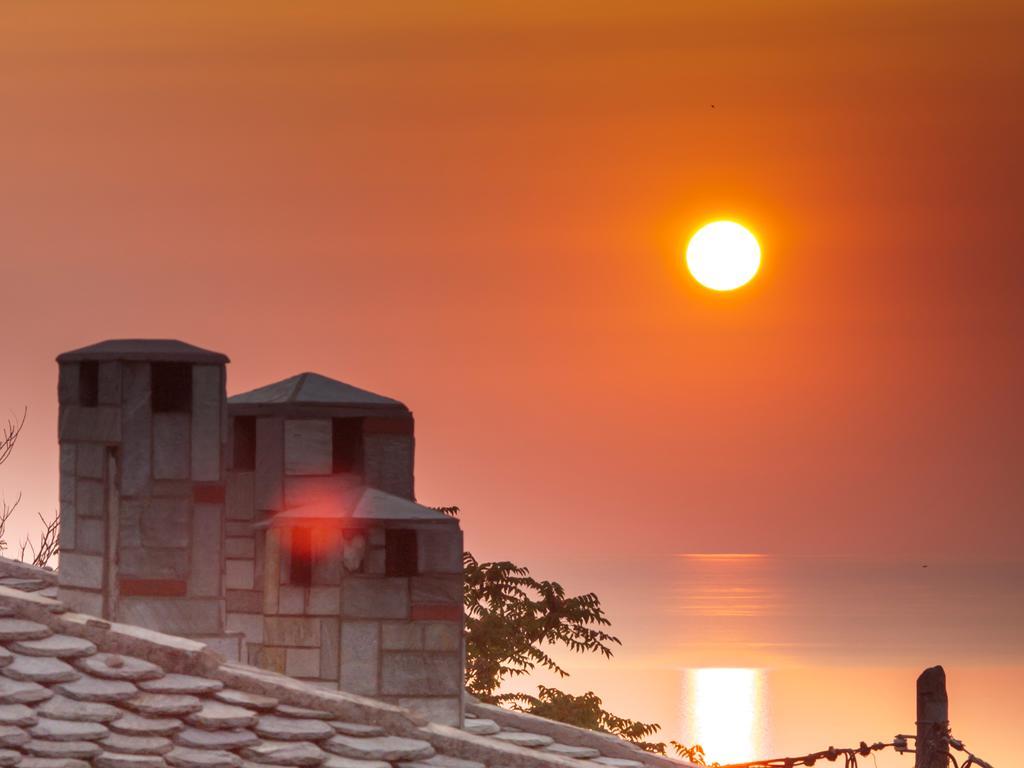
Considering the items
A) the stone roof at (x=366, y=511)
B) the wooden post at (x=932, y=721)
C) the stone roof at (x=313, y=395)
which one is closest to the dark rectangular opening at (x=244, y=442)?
the stone roof at (x=313, y=395)

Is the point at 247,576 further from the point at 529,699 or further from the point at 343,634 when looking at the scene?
the point at 529,699

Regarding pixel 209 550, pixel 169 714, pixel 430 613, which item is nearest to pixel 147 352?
pixel 209 550

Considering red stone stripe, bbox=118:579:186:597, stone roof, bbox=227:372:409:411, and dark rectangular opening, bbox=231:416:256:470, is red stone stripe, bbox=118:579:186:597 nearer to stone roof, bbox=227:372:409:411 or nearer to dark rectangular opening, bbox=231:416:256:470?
dark rectangular opening, bbox=231:416:256:470

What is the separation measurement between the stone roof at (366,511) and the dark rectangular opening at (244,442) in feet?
3.01

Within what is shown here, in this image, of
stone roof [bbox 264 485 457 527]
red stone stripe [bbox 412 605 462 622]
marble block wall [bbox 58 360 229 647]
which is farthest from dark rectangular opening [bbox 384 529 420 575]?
marble block wall [bbox 58 360 229 647]

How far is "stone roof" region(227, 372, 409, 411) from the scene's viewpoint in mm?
16344

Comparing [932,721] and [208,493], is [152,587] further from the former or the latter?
[932,721]

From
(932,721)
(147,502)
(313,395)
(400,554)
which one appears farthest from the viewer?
(932,721)

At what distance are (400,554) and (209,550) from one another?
5.46 ft

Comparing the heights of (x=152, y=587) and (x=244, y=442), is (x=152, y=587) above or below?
below

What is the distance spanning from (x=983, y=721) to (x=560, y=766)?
11738cm

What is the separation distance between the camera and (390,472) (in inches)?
650

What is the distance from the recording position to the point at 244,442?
1647cm

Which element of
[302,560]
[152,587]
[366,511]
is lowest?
[152,587]
